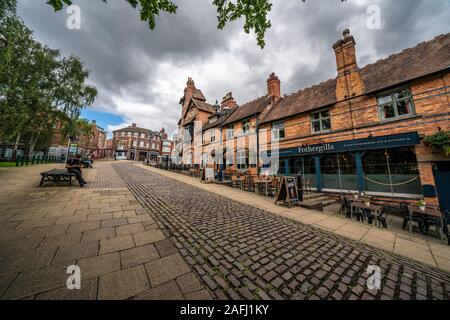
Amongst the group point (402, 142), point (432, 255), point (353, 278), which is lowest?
point (432, 255)

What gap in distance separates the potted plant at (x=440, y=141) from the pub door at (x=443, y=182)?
508 mm

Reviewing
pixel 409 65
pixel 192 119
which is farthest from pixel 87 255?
pixel 192 119

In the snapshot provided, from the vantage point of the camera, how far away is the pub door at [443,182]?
6.40m

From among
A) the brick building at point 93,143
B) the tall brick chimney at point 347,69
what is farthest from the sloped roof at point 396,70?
the brick building at point 93,143

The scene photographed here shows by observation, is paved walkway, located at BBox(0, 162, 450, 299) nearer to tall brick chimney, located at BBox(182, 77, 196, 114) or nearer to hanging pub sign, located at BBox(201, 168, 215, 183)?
hanging pub sign, located at BBox(201, 168, 215, 183)

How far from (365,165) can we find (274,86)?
1080 cm

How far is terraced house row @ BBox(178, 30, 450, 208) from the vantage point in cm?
706

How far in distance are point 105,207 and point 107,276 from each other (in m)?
3.76

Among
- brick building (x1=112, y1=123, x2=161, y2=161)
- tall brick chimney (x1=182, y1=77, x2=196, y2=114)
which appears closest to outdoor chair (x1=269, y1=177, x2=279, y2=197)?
tall brick chimney (x1=182, y1=77, x2=196, y2=114)

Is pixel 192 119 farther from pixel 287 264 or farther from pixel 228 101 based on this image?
pixel 287 264

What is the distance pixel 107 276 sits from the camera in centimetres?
214

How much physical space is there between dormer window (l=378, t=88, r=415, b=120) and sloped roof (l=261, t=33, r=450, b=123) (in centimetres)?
54
